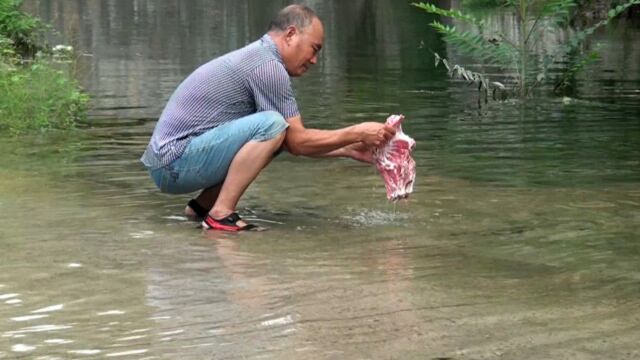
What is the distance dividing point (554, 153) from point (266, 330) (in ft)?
18.2

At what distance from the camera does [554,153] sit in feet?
31.7

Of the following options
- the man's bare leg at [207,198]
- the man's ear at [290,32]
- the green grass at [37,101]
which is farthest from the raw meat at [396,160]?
the green grass at [37,101]

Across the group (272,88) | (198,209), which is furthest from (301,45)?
(198,209)

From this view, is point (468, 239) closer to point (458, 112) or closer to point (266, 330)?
point (266, 330)

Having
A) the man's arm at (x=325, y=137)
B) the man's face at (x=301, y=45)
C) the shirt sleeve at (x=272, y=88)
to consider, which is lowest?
the man's arm at (x=325, y=137)

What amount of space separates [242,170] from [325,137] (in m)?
0.49

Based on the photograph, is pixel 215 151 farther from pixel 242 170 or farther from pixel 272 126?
pixel 272 126

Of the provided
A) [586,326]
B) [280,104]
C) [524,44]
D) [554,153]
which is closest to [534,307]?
[586,326]

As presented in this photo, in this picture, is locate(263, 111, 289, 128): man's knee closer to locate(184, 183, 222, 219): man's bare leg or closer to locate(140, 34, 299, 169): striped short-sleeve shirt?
locate(140, 34, 299, 169): striped short-sleeve shirt

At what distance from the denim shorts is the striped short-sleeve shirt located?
2.5 inches

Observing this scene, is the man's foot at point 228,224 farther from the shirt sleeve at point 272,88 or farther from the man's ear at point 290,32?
the man's ear at point 290,32

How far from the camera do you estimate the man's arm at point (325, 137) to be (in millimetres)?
6680

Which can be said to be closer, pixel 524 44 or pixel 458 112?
pixel 458 112

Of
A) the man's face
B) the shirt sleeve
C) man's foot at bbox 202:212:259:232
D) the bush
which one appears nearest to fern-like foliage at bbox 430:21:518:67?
the bush
